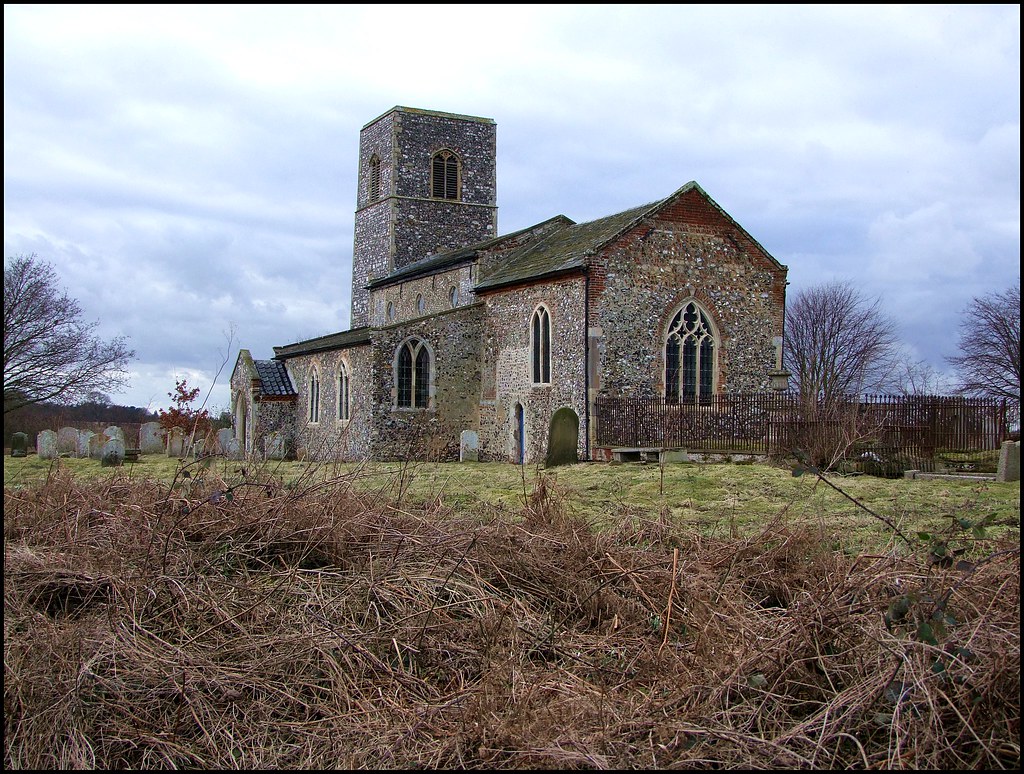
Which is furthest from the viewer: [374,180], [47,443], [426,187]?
[374,180]

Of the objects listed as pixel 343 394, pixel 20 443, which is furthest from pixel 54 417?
pixel 343 394

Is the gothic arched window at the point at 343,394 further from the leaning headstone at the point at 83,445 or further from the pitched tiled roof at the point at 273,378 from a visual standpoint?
the leaning headstone at the point at 83,445

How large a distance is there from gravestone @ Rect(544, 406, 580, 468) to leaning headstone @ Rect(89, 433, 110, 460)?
13862 millimetres

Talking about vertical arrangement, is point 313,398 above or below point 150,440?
above

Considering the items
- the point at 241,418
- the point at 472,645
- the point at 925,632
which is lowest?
the point at 472,645

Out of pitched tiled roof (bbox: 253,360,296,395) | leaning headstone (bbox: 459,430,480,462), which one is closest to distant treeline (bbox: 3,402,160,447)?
pitched tiled roof (bbox: 253,360,296,395)

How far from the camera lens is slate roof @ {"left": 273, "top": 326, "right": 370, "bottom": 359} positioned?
29802mm

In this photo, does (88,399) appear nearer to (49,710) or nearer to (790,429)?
(790,429)

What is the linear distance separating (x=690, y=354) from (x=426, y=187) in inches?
804

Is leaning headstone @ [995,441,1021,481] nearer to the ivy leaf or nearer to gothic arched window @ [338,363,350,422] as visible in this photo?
the ivy leaf

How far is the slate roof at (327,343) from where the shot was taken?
29.8 metres

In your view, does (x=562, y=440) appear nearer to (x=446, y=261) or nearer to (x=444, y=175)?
(x=446, y=261)

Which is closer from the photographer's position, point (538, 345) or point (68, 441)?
point (538, 345)

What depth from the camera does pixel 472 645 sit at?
20.6ft
